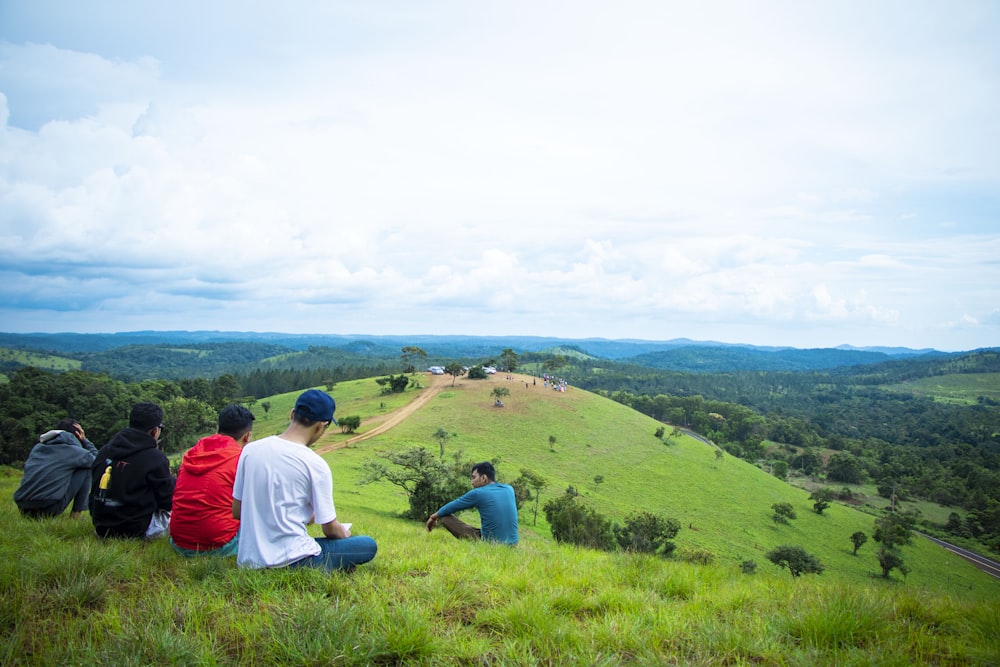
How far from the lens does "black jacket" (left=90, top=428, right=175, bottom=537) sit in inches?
238

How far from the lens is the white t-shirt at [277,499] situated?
4.52 m

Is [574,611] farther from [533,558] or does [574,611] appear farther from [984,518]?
[984,518]

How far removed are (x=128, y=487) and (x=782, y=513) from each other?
2694 inches

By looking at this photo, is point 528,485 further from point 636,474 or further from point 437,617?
point 437,617

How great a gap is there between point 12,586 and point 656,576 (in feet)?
20.2

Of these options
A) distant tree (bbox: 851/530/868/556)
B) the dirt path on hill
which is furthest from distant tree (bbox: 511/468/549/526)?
distant tree (bbox: 851/530/868/556)

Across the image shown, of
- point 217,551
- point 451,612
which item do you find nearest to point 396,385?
A: point 217,551

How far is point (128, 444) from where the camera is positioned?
616 centimetres

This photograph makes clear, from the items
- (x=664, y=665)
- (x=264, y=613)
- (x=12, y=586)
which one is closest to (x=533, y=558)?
(x=664, y=665)

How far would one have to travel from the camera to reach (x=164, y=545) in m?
5.74

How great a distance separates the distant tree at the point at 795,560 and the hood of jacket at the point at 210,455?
166ft

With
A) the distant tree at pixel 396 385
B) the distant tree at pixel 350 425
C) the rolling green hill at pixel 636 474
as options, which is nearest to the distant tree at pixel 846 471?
the rolling green hill at pixel 636 474

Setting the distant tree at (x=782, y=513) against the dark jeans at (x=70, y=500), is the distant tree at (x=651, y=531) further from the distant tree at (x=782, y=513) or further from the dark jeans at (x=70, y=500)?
the dark jeans at (x=70, y=500)

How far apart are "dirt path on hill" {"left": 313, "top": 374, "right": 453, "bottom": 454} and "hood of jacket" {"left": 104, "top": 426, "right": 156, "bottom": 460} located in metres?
38.7
